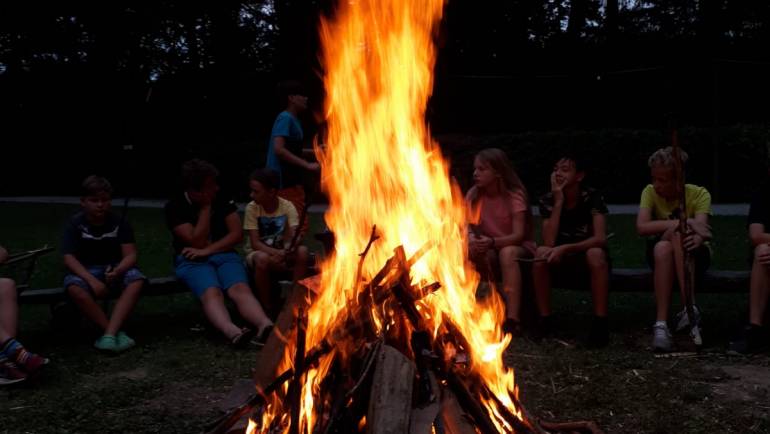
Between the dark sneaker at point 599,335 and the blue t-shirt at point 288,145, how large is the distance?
2811 mm

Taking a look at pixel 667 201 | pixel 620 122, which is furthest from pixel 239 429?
pixel 620 122

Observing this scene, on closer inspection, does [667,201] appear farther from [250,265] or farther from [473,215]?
[250,265]

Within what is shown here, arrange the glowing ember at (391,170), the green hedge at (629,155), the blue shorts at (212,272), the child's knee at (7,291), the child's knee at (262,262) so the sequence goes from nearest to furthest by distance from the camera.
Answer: the glowing ember at (391,170) → the child's knee at (7,291) → the blue shorts at (212,272) → the child's knee at (262,262) → the green hedge at (629,155)

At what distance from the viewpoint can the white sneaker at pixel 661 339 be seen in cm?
540

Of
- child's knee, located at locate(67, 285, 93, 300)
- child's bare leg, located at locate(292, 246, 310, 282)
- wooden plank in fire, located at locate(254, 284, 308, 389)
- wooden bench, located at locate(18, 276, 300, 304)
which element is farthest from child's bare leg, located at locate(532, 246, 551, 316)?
child's knee, located at locate(67, 285, 93, 300)

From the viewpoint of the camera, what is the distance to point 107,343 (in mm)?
5645

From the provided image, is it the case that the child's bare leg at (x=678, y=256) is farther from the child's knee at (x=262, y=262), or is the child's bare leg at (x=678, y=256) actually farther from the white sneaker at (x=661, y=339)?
the child's knee at (x=262, y=262)

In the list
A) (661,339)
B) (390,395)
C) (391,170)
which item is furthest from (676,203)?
(390,395)

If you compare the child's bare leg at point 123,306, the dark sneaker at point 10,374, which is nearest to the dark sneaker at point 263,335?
the child's bare leg at point 123,306

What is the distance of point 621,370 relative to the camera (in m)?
5.01

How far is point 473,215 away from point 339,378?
294cm

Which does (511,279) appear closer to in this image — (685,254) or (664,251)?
(664,251)

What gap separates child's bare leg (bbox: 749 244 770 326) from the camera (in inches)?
215

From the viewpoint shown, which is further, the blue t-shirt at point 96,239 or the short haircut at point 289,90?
the short haircut at point 289,90
